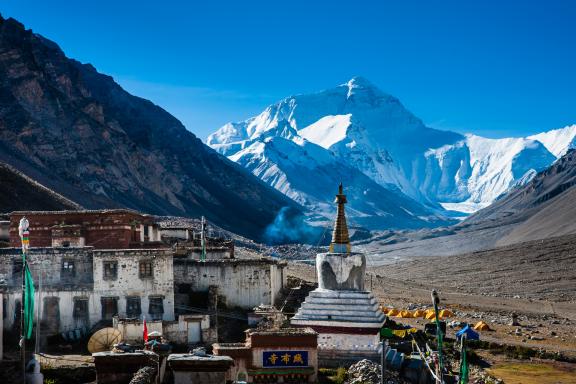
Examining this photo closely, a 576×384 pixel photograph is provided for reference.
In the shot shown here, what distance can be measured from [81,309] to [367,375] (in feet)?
54.9

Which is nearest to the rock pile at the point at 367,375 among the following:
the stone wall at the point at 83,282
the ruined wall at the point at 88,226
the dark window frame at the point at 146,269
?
the stone wall at the point at 83,282

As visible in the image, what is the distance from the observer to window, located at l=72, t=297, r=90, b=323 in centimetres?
3203

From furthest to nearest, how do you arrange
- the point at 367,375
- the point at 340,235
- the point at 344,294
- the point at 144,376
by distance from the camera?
the point at 340,235 → the point at 344,294 → the point at 367,375 → the point at 144,376

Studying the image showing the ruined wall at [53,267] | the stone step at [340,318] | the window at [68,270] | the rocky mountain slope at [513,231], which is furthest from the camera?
the rocky mountain slope at [513,231]

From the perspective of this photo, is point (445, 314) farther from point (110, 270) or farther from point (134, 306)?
point (110, 270)

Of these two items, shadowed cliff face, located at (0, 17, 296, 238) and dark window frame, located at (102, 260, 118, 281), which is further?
shadowed cliff face, located at (0, 17, 296, 238)

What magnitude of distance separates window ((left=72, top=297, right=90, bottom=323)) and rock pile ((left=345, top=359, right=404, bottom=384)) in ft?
50.8

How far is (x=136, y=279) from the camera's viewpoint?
32594 mm

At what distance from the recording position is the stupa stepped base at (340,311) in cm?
2347

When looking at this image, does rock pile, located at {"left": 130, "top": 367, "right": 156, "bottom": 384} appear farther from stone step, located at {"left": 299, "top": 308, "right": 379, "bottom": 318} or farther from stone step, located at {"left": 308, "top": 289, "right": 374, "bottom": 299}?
stone step, located at {"left": 308, "top": 289, "right": 374, "bottom": 299}

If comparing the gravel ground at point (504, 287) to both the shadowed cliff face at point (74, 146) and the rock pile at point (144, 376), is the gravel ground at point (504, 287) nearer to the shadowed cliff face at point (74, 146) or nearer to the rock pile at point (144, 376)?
the rock pile at point (144, 376)

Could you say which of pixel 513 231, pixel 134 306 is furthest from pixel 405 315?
pixel 513 231

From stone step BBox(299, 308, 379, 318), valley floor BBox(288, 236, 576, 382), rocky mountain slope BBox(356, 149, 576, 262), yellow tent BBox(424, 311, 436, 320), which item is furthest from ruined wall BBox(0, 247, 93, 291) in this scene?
rocky mountain slope BBox(356, 149, 576, 262)

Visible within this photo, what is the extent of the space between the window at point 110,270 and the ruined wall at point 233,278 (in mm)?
3820
